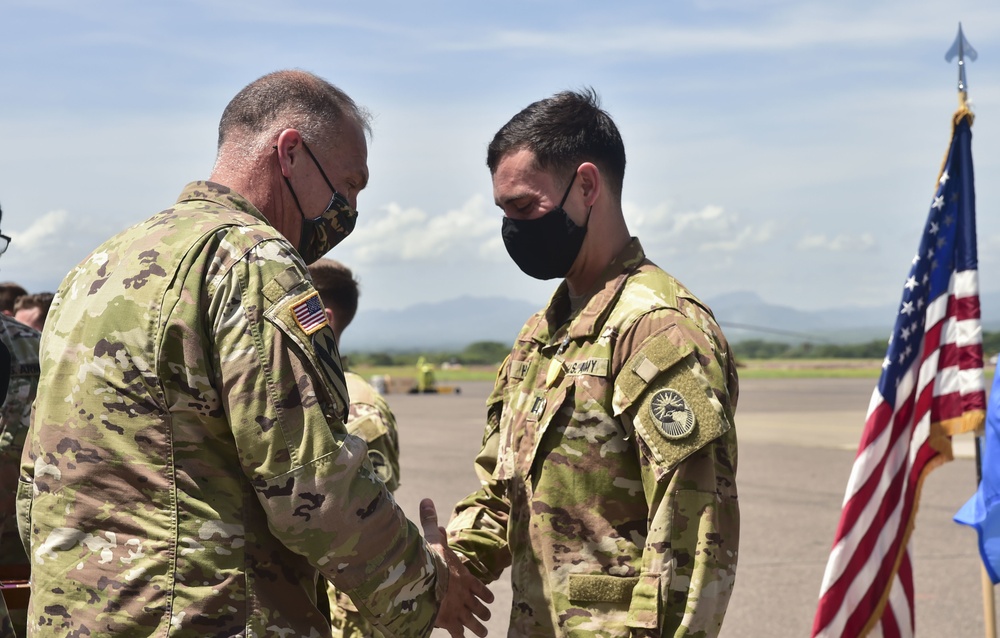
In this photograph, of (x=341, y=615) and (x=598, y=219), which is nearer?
(x=598, y=219)

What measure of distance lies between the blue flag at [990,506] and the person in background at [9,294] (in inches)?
205

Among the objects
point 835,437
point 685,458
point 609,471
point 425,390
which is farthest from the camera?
point 425,390

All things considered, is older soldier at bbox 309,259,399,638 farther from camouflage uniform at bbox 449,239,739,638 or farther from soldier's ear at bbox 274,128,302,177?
soldier's ear at bbox 274,128,302,177

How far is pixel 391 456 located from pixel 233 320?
2.23m

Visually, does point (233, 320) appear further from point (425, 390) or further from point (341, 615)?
point (425, 390)

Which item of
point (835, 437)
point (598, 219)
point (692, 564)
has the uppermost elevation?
point (598, 219)

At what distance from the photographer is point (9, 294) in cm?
644

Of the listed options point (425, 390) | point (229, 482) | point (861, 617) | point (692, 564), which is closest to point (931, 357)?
point (861, 617)

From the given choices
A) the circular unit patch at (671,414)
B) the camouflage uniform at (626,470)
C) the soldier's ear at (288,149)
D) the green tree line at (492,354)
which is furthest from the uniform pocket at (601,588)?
the green tree line at (492,354)

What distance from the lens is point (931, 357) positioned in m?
5.28

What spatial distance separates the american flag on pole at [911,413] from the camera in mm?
4879

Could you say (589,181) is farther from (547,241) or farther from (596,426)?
(596,426)

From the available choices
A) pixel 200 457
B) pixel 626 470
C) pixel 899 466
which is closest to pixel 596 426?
pixel 626 470

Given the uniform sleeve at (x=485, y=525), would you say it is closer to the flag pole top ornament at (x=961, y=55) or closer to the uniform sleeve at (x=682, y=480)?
the uniform sleeve at (x=682, y=480)
